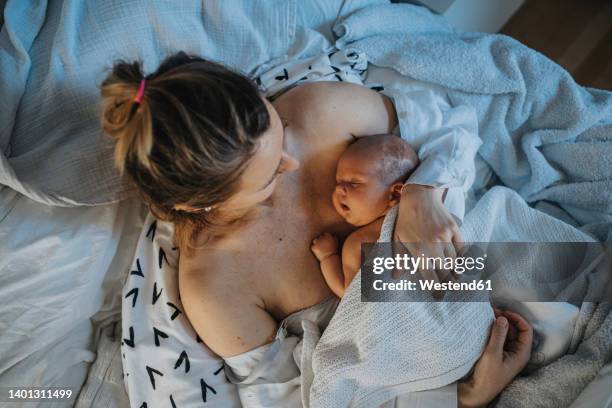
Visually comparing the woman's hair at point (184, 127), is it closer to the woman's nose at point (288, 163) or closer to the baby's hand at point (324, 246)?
the woman's nose at point (288, 163)

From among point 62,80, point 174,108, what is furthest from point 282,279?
point 62,80

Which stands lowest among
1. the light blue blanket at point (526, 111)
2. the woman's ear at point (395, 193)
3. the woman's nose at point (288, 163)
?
the woman's ear at point (395, 193)

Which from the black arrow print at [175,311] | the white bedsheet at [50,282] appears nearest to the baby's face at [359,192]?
the black arrow print at [175,311]

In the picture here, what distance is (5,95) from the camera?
38.3 inches

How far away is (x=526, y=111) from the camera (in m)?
1.21

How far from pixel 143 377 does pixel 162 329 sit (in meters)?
0.10

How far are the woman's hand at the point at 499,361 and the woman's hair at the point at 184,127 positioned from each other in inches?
22.5

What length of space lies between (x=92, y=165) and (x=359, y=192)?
0.54 meters

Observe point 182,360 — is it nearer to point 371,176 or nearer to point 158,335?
point 158,335

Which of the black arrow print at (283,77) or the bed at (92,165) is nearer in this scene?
the bed at (92,165)

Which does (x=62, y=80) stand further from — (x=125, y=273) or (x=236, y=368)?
Result: (x=236, y=368)

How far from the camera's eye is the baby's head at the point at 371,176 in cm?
96

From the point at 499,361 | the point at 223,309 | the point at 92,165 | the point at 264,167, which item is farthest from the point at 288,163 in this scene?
the point at 499,361

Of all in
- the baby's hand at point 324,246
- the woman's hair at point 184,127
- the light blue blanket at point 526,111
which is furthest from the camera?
the light blue blanket at point 526,111
